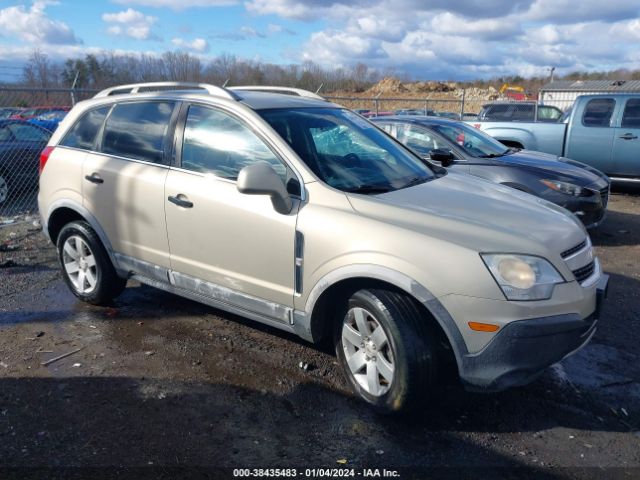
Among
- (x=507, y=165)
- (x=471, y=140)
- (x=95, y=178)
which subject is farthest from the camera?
(x=471, y=140)

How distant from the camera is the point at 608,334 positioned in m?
4.35

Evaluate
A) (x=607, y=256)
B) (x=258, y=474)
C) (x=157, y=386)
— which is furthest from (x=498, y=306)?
(x=607, y=256)

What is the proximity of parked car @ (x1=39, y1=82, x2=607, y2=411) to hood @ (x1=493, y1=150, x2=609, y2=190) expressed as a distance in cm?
306

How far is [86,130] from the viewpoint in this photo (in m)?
4.74

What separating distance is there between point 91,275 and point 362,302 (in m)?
2.82

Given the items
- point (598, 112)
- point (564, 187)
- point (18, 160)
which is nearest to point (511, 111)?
point (598, 112)

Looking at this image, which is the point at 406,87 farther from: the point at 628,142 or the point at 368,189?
the point at 368,189

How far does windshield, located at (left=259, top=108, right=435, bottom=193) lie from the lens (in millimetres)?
3586

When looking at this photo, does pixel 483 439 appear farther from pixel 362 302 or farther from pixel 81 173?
pixel 81 173

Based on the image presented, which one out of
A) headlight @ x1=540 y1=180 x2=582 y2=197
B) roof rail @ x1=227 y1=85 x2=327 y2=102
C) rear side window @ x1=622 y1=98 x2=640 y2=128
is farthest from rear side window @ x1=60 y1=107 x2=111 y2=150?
rear side window @ x1=622 y1=98 x2=640 y2=128

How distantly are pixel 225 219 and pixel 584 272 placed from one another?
227cm

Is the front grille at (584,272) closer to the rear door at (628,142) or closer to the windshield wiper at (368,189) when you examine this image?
the windshield wiper at (368,189)

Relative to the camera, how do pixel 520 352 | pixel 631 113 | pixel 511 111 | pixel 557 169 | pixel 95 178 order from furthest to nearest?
pixel 511 111 < pixel 631 113 < pixel 557 169 < pixel 95 178 < pixel 520 352

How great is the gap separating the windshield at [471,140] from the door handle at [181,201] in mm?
4619
